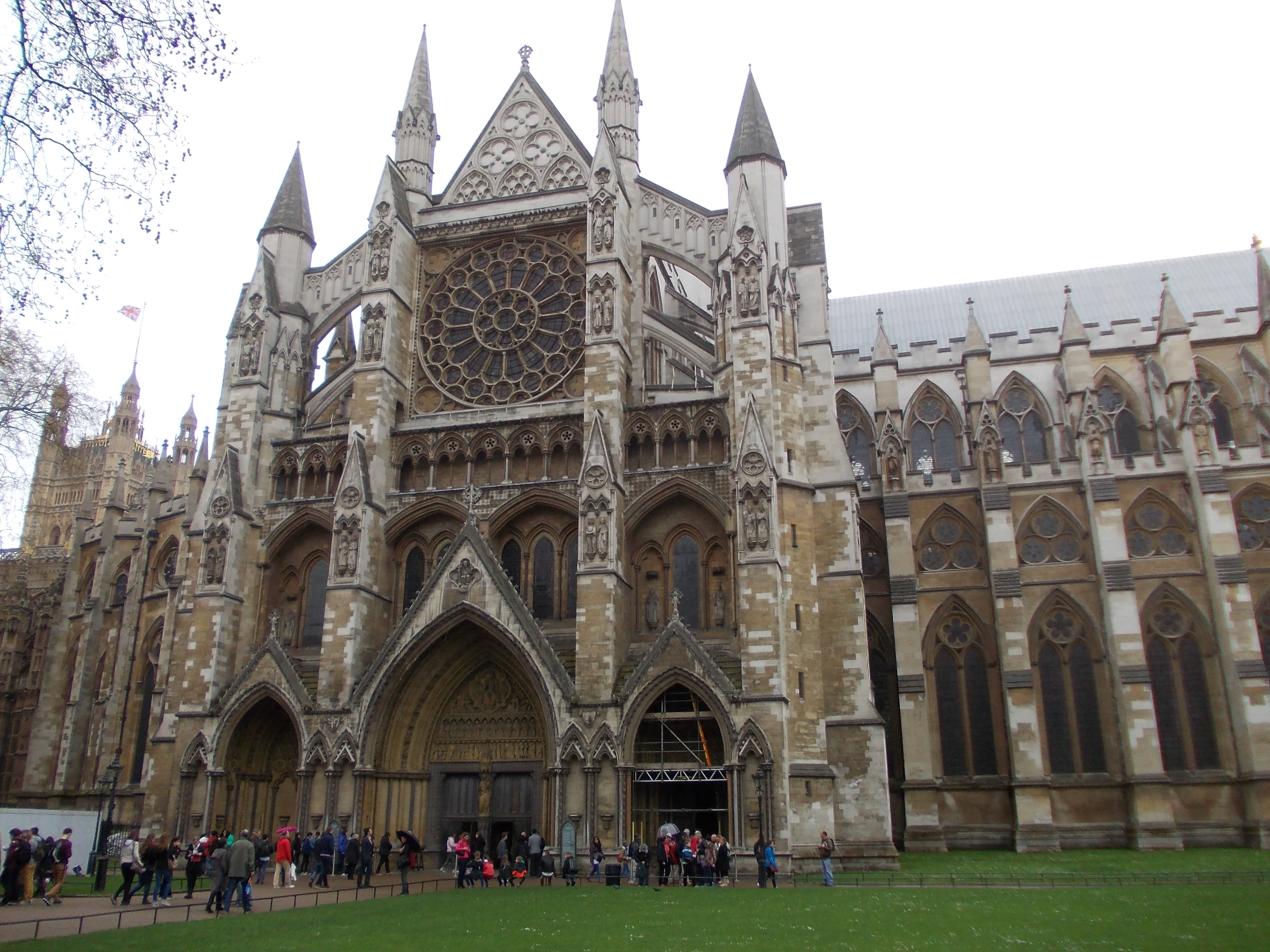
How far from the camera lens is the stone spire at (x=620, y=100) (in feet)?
105

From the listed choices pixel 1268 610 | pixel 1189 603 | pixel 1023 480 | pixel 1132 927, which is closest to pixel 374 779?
pixel 1132 927

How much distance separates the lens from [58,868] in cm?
1862

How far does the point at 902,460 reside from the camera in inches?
1367

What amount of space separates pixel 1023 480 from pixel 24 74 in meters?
30.7

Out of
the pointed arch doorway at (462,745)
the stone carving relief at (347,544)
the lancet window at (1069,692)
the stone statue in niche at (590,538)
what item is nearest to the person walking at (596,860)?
the pointed arch doorway at (462,745)

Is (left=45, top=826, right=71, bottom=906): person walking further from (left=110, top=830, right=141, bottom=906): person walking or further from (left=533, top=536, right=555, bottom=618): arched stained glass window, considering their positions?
(left=533, top=536, right=555, bottom=618): arched stained glass window

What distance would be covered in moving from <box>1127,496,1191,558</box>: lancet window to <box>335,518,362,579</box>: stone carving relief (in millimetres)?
A: 23275

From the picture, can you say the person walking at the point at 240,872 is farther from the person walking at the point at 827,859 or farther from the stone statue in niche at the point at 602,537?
the person walking at the point at 827,859

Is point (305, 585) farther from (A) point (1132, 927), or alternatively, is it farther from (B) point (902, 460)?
(A) point (1132, 927)

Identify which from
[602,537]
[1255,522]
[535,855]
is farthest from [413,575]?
[1255,522]

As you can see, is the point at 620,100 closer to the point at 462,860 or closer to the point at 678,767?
the point at 678,767

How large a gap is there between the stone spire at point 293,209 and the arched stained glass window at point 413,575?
11.7 metres

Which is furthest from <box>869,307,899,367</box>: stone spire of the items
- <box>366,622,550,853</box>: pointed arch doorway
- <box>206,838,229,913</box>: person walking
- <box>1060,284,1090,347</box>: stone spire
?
<box>206,838,229,913</box>: person walking

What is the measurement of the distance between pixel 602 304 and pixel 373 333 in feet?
22.7
